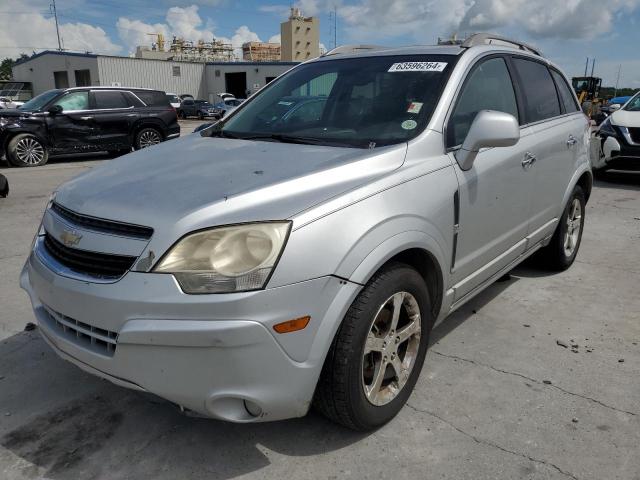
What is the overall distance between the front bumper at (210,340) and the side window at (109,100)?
454 inches

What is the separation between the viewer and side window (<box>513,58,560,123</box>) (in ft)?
12.4

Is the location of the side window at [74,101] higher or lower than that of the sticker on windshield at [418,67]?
lower

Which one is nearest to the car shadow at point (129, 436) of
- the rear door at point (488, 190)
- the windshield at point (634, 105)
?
the rear door at point (488, 190)

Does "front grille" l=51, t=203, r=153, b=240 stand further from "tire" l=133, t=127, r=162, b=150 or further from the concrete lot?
"tire" l=133, t=127, r=162, b=150

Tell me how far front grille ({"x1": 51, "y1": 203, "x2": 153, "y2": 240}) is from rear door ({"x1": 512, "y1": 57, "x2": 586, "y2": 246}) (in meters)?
2.60

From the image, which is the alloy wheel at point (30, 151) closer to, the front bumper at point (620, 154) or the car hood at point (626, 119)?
the front bumper at point (620, 154)

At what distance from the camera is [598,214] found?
7109 mm

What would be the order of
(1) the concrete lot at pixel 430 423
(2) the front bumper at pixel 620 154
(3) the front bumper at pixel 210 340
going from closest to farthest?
1. (3) the front bumper at pixel 210 340
2. (1) the concrete lot at pixel 430 423
3. (2) the front bumper at pixel 620 154

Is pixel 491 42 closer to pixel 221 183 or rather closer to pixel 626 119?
pixel 221 183

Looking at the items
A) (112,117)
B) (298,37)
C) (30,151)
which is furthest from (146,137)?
(298,37)

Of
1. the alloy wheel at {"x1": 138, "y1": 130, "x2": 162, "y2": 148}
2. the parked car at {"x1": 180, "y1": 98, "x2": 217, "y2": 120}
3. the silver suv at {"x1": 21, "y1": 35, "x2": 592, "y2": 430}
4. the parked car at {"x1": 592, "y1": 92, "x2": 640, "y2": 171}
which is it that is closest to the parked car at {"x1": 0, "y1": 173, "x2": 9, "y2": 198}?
the alloy wheel at {"x1": 138, "y1": 130, "x2": 162, "y2": 148}

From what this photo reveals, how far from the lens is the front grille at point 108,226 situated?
204 cm

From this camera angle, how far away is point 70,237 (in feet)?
7.30

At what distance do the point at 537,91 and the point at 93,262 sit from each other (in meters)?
3.36
